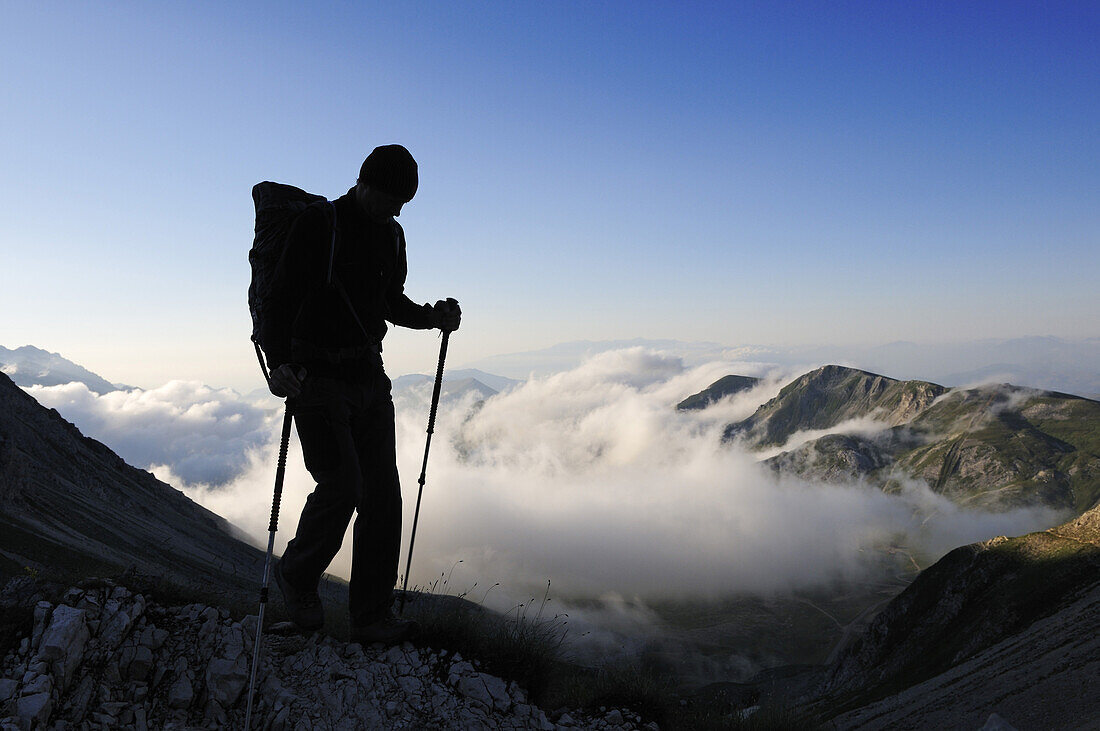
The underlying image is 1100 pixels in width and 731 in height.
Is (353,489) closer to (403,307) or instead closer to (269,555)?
(269,555)

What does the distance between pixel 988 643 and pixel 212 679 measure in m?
85.7

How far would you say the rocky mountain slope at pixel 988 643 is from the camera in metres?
24.5

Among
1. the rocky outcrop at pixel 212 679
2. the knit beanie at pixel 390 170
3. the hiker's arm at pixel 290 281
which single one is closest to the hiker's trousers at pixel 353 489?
the hiker's arm at pixel 290 281

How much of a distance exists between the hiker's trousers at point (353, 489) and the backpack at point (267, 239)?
2.38 ft

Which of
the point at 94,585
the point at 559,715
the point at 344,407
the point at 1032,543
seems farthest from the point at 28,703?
the point at 1032,543

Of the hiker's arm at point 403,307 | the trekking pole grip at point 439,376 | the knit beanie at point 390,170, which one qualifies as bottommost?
the trekking pole grip at point 439,376

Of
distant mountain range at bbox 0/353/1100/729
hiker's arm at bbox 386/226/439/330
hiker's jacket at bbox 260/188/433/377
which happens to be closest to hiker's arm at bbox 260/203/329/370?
hiker's jacket at bbox 260/188/433/377

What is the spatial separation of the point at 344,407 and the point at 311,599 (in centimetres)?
204

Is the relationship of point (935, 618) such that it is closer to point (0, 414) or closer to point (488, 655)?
point (488, 655)

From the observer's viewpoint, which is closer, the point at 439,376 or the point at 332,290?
A: the point at 332,290

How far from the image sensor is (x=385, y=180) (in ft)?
20.7

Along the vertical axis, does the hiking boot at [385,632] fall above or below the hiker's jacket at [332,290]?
below

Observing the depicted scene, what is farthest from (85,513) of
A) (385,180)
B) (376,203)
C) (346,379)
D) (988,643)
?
(988,643)

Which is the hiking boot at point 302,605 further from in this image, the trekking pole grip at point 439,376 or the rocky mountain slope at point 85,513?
the rocky mountain slope at point 85,513
